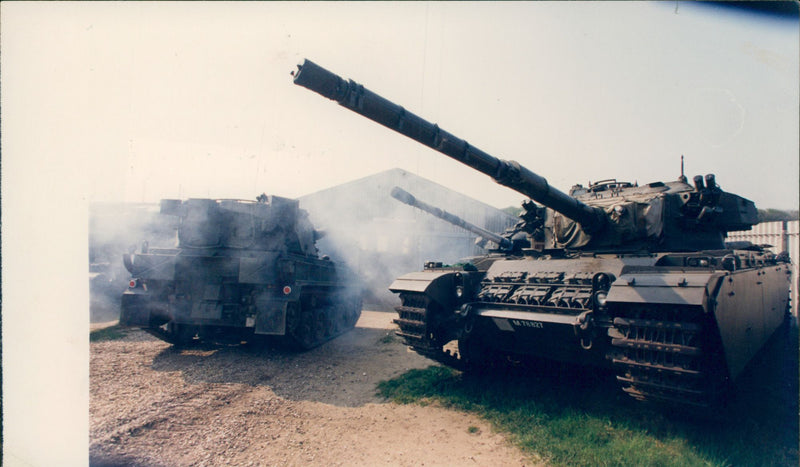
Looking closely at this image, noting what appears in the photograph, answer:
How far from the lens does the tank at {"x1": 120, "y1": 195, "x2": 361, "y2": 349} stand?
8219 millimetres

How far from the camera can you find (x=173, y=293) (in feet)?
27.8

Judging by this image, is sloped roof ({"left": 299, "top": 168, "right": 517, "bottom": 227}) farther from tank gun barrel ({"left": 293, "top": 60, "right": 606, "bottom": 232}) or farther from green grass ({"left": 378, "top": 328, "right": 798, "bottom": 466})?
tank gun barrel ({"left": 293, "top": 60, "right": 606, "bottom": 232})

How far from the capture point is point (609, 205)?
20.3 ft

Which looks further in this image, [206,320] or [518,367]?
[206,320]

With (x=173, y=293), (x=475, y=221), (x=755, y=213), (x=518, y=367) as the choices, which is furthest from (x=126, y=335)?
(x=475, y=221)

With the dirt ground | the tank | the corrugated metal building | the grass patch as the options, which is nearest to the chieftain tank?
the dirt ground

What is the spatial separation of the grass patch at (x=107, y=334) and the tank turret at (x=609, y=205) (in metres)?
8.53

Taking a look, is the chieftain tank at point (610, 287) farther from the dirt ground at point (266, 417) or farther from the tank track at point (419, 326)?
the dirt ground at point (266, 417)

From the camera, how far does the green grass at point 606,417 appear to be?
160 inches

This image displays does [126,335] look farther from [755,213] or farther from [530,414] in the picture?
[755,213]

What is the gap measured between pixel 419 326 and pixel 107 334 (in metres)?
8.17

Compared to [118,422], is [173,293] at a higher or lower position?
higher

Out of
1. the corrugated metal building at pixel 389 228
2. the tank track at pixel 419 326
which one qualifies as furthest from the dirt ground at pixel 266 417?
the corrugated metal building at pixel 389 228

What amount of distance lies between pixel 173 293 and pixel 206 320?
94 centimetres
